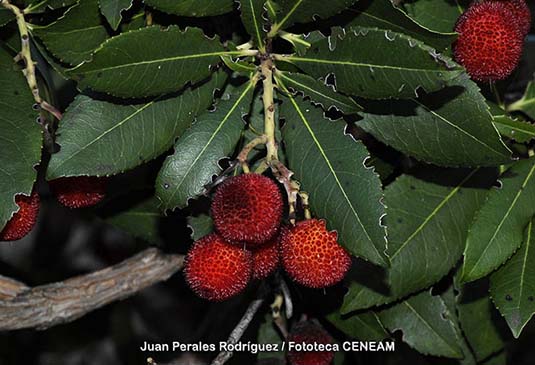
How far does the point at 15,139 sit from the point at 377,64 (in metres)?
0.53

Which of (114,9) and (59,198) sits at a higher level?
(114,9)

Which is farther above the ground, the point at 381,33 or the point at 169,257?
the point at 381,33

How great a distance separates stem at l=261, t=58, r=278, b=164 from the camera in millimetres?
1267

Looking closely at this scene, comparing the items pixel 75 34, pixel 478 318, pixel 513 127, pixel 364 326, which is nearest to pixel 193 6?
pixel 75 34

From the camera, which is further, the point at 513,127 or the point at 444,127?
the point at 513,127

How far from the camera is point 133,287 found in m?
1.88

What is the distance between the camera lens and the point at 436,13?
4.99 feet

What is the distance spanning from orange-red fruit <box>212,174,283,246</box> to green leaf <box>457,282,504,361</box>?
2.01ft

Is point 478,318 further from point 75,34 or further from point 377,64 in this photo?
point 75,34

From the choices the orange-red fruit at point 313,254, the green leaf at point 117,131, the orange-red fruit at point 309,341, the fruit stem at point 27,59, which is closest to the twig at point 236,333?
the orange-red fruit at point 309,341

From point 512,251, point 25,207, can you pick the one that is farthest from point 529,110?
point 25,207

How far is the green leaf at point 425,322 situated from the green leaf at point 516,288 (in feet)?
0.72

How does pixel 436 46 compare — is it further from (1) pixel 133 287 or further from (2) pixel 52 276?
(2) pixel 52 276

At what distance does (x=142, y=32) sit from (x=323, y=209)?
346 mm
